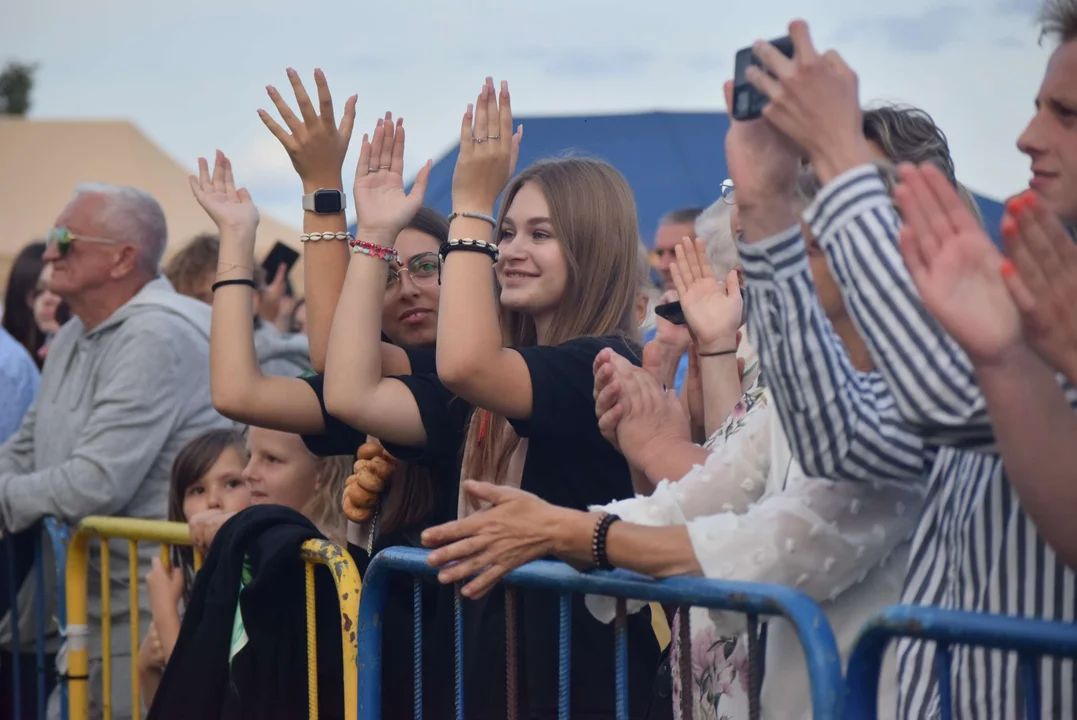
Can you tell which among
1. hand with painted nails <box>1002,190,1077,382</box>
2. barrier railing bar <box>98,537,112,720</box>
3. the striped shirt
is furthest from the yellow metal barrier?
hand with painted nails <box>1002,190,1077,382</box>

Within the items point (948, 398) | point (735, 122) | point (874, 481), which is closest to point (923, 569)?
point (874, 481)

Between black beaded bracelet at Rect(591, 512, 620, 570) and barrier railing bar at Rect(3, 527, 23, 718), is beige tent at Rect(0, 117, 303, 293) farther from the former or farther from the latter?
black beaded bracelet at Rect(591, 512, 620, 570)

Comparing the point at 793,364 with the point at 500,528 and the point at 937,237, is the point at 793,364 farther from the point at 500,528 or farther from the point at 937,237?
the point at 500,528

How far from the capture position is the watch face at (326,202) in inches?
140

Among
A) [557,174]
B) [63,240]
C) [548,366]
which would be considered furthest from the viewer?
[63,240]

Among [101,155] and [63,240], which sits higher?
[101,155]

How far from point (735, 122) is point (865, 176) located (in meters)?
0.20

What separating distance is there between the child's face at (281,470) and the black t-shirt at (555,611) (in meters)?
1.06

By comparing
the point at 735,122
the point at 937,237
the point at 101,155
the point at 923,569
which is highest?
the point at 101,155

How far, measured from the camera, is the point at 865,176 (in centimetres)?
175

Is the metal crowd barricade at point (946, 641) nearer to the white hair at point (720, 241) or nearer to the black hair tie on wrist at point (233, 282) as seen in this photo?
the white hair at point (720, 241)

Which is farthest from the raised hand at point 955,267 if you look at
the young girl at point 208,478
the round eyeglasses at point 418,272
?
the young girl at point 208,478

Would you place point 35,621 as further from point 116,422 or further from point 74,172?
point 74,172

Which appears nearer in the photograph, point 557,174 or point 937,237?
point 937,237
